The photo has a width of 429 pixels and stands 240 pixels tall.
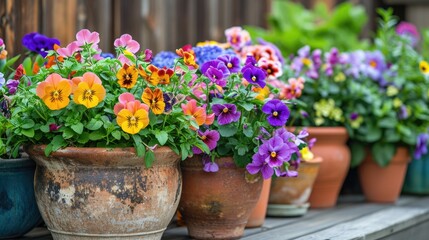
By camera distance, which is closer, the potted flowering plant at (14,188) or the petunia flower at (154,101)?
the petunia flower at (154,101)

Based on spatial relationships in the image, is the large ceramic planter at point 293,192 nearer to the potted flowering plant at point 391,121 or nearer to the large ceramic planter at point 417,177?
the potted flowering plant at point 391,121

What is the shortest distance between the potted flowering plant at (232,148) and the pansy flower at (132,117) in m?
0.29

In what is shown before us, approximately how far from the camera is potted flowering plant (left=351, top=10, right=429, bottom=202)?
321 centimetres

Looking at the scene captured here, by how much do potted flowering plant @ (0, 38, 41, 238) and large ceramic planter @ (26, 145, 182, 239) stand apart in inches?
5.5

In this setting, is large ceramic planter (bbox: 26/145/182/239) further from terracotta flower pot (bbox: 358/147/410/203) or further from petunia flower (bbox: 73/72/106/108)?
terracotta flower pot (bbox: 358/147/410/203)

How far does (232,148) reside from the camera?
87.0 inches

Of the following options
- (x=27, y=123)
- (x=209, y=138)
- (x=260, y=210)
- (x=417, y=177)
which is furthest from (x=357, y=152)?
(x=27, y=123)

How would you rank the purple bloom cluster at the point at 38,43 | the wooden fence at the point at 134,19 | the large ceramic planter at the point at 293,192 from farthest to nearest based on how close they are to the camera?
the large ceramic planter at the point at 293,192, the wooden fence at the point at 134,19, the purple bloom cluster at the point at 38,43

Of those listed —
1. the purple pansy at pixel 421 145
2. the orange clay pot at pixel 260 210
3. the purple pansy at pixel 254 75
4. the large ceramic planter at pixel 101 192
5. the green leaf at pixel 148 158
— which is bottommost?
the orange clay pot at pixel 260 210

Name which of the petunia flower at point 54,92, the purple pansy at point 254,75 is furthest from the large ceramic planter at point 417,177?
the petunia flower at point 54,92

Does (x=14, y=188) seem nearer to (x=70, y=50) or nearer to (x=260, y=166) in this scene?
(x=70, y=50)

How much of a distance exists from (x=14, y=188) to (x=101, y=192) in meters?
0.35

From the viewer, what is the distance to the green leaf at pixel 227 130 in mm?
2162

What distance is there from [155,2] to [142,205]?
159 centimetres
